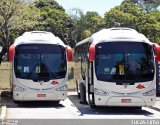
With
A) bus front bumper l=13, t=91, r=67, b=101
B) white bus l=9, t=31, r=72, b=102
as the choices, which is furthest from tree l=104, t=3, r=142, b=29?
bus front bumper l=13, t=91, r=67, b=101

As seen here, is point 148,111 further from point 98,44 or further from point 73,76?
point 73,76

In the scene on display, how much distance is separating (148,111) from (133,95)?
1.88 metres

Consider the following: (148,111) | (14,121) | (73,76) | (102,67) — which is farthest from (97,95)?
(73,76)

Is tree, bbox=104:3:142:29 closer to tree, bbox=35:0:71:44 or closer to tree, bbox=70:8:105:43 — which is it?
tree, bbox=70:8:105:43

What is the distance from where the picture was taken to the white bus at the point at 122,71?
711 inches

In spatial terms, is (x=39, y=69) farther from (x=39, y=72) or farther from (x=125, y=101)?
(x=125, y=101)

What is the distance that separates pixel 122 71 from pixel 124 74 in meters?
0.14

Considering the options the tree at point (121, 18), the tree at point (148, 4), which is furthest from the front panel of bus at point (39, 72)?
the tree at point (148, 4)

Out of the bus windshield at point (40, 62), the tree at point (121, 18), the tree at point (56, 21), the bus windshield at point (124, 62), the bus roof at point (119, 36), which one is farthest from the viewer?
the tree at point (56, 21)

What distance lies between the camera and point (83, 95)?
21719 mm

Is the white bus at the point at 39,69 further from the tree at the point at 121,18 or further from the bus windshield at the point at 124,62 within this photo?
the tree at the point at 121,18

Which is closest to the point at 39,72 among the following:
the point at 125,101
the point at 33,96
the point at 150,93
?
the point at 33,96

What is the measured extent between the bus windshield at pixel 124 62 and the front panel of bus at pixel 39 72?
124 inches

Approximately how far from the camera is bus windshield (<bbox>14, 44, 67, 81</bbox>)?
68.4ft
